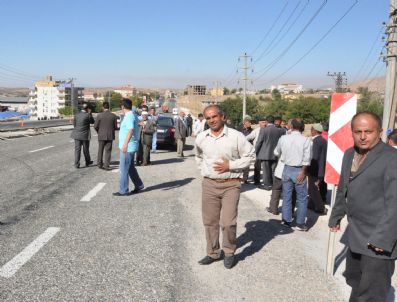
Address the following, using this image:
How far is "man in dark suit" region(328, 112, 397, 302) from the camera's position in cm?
291

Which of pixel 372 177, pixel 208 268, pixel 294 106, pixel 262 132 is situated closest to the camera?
pixel 372 177

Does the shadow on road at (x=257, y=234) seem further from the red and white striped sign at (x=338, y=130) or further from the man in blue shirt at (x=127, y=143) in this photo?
the man in blue shirt at (x=127, y=143)

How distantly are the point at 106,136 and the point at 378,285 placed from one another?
1001 cm

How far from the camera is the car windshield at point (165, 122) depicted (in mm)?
19684

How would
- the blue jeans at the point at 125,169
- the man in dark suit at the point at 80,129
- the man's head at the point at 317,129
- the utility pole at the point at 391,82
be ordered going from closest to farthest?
the man's head at the point at 317,129 < the blue jeans at the point at 125,169 < the utility pole at the point at 391,82 < the man in dark suit at the point at 80,129

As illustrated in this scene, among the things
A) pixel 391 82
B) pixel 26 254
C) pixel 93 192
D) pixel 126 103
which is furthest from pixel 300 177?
pixel 93 192

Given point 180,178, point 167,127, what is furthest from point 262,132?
point 167,127

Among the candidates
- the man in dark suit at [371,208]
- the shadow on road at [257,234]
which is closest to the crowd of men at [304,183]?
the man in dark suit at [371,208]

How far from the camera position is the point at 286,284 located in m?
4.39

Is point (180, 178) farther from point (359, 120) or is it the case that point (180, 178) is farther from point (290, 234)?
point (359, 120)

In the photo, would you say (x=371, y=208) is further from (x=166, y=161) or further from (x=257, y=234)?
(x=166, y=161)

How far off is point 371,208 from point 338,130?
2.19m

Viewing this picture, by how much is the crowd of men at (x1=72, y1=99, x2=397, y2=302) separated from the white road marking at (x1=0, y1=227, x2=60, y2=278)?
2144mm

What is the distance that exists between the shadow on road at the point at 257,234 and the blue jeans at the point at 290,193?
0.26 m
